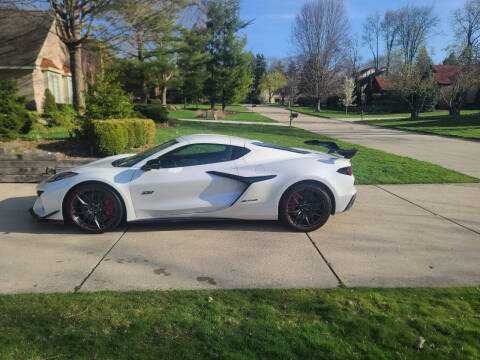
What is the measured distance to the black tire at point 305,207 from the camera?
484 cm

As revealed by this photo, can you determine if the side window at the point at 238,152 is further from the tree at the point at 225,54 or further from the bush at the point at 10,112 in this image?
the tree at the point at 225,54

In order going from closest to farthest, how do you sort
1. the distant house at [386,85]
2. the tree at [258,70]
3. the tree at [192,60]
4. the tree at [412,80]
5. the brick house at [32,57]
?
the brick house at [32,57] < the tree at [192,60] < the tree at [412,80] < the distant house at [386,85] < the tree at [258,70]

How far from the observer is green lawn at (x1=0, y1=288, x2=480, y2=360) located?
2447 mm

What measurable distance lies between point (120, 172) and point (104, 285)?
5.68 ft

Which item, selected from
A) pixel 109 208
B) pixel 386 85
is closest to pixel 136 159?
pixel 109 208

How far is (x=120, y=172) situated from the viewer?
471cm

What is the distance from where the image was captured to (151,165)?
471cm

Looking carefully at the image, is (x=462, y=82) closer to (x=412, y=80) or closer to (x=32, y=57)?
(x=412, y=80)

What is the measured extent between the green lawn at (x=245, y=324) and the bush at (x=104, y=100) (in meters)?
7.13

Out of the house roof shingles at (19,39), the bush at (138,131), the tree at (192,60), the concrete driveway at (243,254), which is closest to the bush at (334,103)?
the tree at (192,60)

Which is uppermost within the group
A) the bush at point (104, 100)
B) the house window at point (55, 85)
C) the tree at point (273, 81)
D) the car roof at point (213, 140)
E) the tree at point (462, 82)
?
the tree at point (273, 81)

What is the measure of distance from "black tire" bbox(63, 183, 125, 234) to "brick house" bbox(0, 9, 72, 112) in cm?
1754

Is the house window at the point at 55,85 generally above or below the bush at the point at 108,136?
above

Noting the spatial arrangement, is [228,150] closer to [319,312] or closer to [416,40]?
[319,312]
